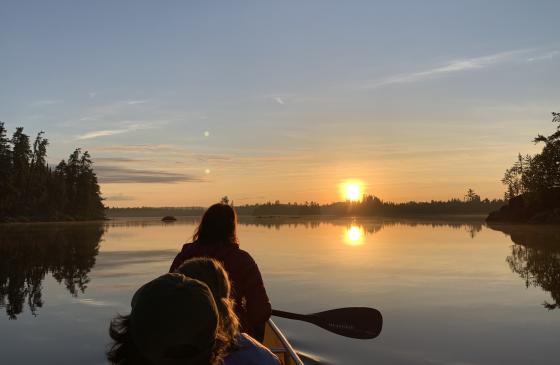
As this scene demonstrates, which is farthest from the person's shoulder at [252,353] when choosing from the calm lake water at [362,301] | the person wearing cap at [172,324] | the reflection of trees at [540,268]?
the reflection of trees at [540,268]

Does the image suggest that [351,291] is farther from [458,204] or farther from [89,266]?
[458,204]

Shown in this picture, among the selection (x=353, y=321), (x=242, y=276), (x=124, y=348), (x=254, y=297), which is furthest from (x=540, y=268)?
(x=124, y=348)

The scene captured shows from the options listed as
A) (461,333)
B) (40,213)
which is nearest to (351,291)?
(461,333)

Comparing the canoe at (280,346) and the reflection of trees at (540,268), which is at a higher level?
the canoe at (280,346)

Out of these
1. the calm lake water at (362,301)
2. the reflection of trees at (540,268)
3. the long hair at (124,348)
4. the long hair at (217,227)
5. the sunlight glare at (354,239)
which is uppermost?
the long hair at (217,227)

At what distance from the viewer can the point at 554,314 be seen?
33.7ft

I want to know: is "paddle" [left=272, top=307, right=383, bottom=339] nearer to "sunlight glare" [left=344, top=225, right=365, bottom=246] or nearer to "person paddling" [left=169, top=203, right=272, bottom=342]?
"person paddling" [left=169, top=203, right=272, bottom=342]

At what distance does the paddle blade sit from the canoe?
92cm

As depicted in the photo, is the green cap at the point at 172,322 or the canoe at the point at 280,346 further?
→ the canoe at the point at 280,346

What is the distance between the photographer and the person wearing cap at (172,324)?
188cm

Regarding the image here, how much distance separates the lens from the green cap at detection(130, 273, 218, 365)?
1.88 m

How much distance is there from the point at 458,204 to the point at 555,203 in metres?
110

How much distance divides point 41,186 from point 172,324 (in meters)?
97.0

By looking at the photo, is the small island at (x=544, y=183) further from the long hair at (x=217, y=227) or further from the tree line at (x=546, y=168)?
the long hair at (x=217, y=227)
